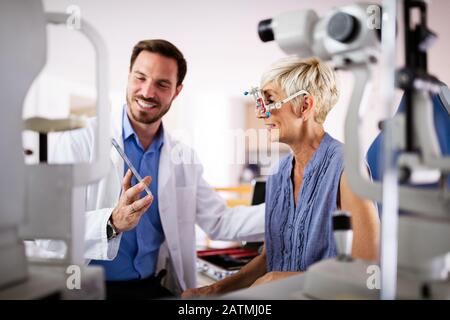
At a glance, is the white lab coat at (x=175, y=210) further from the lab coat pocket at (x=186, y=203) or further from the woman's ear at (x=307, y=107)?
the woman's ear at (x=307, y=107)

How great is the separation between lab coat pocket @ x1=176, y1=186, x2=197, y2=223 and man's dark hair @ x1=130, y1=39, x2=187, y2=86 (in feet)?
0.91

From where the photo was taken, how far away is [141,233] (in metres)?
0.94

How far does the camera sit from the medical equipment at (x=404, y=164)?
1.87 feet

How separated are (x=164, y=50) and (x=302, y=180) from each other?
0.47 m

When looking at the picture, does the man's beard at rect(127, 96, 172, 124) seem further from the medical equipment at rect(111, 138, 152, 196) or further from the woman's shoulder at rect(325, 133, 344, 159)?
the woman's shoulder at rect(325, 133, 344, 159)

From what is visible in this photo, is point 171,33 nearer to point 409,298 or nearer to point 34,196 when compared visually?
point 34,196

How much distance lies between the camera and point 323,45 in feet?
2.07

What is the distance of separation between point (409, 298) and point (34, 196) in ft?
2.03

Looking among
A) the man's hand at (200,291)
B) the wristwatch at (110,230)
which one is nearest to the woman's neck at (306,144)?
the man's hand at (200,291)

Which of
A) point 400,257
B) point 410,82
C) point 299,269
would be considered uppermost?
point 410,82

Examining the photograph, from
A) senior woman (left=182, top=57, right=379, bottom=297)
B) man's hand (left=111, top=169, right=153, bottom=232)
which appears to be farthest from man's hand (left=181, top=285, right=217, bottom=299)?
man's hand (left=111, top=169, right=153, bottom=232)

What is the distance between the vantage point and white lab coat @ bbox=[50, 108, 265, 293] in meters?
0.79

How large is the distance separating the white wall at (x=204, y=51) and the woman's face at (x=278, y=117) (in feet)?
0.16
